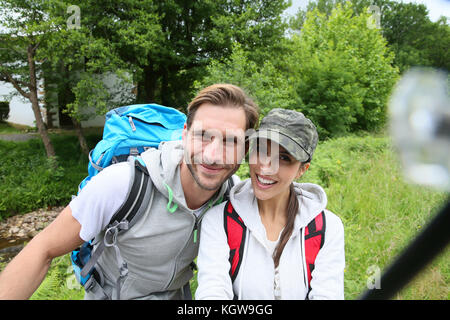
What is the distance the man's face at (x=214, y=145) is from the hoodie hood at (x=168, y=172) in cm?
7

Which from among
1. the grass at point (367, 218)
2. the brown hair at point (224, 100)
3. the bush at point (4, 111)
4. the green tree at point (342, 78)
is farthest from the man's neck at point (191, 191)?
the bush at point (4, 111)

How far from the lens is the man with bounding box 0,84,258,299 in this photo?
1372 millimetres

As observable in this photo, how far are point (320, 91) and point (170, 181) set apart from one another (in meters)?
A: 7.55

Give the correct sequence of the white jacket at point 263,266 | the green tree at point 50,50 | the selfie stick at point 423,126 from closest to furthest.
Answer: the selfie stick at point 423,126
the white jacket at point 263,266
the green tree at point 50,50

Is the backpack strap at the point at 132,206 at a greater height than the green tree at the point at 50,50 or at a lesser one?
lesser

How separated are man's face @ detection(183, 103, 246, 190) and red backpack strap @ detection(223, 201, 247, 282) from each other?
0.59 ft

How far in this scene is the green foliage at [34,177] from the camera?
32.0 ft

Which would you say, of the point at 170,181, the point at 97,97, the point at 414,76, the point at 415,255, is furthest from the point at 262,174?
the point at 97,97

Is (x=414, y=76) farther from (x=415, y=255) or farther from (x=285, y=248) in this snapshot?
(x=285, y=248)

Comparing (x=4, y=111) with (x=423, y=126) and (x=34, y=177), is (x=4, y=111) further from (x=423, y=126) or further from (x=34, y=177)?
(x=423, y=126)

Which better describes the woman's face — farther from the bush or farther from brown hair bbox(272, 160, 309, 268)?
the bush

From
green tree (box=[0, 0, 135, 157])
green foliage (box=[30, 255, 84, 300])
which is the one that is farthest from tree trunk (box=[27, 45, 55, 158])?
green foliage (box=[30, 255, 84, 300])

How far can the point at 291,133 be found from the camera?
4.54 ft

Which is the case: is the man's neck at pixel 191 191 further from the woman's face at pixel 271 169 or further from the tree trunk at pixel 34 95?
the tree trunk at pixel 34 95
